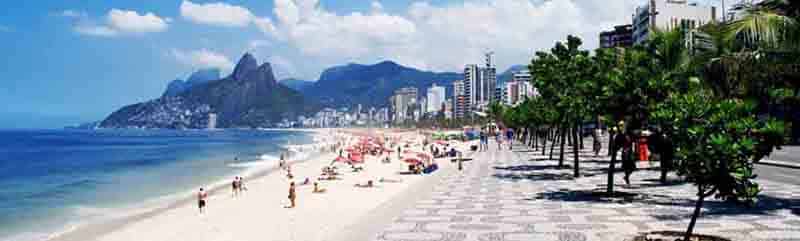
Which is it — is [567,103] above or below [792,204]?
above

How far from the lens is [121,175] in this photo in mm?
40375

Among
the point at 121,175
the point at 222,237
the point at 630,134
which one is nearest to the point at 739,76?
the point at 630,134

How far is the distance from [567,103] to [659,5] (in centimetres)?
7900

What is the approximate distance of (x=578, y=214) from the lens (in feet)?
39.0

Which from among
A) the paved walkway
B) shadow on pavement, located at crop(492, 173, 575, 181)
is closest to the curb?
the paved walkway

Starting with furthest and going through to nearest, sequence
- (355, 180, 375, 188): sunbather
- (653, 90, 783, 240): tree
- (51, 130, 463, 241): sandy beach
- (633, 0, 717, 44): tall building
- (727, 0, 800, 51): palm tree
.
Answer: (633, 0, 717, 44): tall building → (355, 180, 375, 188): sunbather → (51, 130, 463, 241): sandy beach → (727, 0, 800, 51): palm tree → (653, 90, 783, 240): tree

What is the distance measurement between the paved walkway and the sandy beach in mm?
970

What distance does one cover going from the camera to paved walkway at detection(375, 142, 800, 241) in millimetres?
9891

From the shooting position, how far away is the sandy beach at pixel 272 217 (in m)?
13.4

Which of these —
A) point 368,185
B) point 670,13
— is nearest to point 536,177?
point 368,185

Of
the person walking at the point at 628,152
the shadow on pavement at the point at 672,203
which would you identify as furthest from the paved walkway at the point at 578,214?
the person walking at the point at 628,152

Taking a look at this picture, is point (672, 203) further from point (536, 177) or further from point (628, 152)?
point (536, 177)

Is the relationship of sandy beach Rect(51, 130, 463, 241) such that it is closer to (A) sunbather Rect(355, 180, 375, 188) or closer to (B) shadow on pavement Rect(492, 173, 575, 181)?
(A) sunbather Rect(355, 180, 375, 188)

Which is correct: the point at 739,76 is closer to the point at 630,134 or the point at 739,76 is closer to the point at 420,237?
the point at 630,134
